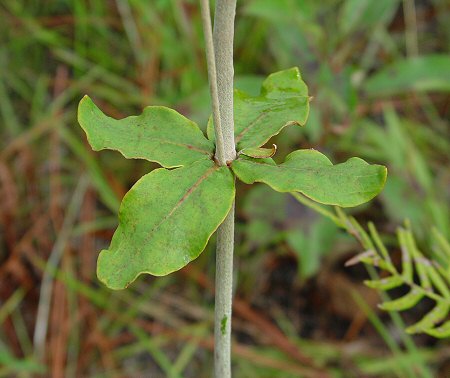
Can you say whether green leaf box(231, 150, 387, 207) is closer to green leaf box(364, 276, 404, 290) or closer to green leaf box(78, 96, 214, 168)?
green leaf box(78, 96, 214, 168)

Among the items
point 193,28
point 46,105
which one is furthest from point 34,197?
point 193,28

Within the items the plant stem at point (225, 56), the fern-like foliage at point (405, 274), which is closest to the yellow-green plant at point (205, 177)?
the plant stem at point (225, 56)

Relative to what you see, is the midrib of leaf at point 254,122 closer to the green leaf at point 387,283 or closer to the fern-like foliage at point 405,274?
the fern-like foliage at point 405,274

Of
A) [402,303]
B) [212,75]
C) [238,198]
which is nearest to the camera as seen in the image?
[212,75]

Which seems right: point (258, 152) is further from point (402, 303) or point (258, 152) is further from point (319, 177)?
point (402, 303)

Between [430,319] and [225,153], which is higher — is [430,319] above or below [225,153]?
below

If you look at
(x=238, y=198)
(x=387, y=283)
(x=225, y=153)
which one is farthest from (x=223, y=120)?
(x=238, y=198)

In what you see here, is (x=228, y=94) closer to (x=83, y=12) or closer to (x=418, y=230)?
(x=418, y=230)

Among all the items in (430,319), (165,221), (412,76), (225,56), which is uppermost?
(225,56)
